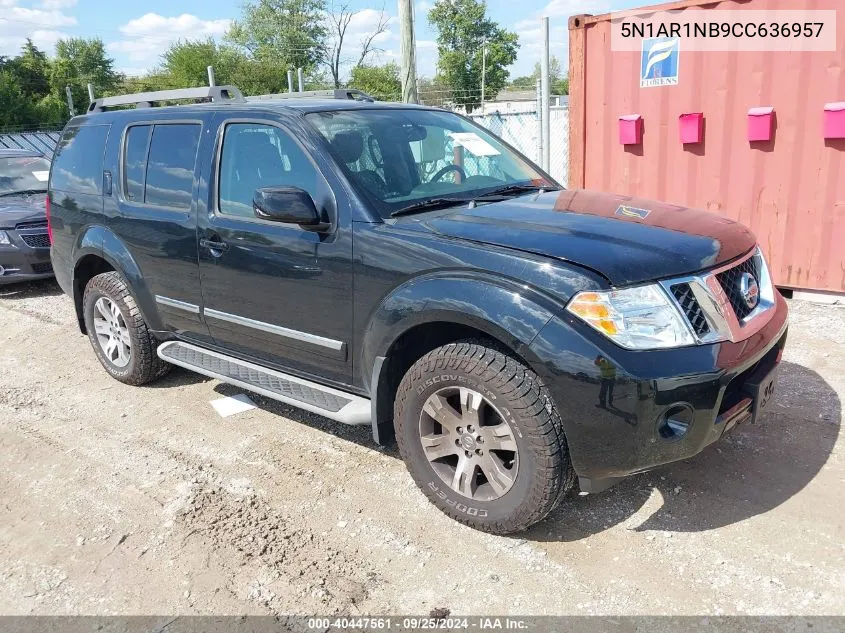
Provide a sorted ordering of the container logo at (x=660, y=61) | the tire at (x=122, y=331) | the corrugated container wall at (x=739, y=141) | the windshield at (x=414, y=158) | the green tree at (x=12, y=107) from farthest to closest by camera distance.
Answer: the green tree at (x=12, y=107)
the container logo at (x=660, y=61)
the corrugated container wall at (x=739, y=141)
the tire at (x=122, y=331)
the windshield at (x=414, y=158)

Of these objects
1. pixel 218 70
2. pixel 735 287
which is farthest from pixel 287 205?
pixel 218 70

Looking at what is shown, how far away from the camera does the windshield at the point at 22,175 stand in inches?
342

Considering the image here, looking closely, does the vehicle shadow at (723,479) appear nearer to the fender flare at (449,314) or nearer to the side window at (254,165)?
the fender flare at (449,314)

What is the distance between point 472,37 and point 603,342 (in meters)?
72.8

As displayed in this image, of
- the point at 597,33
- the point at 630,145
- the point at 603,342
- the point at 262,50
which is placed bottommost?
the point at 603,342

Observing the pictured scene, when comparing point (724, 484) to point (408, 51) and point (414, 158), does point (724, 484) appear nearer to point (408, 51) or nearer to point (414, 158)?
point (414, 158)

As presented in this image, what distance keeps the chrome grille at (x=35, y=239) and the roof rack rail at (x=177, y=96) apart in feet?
11.1

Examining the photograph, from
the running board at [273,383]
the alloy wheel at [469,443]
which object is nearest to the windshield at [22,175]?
the running board at [273,383]

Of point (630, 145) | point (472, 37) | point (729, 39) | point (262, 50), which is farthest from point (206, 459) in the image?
point (472, 37)

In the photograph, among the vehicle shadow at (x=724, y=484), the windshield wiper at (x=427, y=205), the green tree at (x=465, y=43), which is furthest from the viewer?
the green tree at (x=465, y=43)

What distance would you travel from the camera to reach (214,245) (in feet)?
12.4

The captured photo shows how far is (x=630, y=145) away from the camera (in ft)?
22.4

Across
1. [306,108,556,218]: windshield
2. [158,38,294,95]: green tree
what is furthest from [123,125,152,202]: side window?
[158,38,294,95]: green tree

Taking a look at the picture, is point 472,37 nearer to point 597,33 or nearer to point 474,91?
point 474,91
